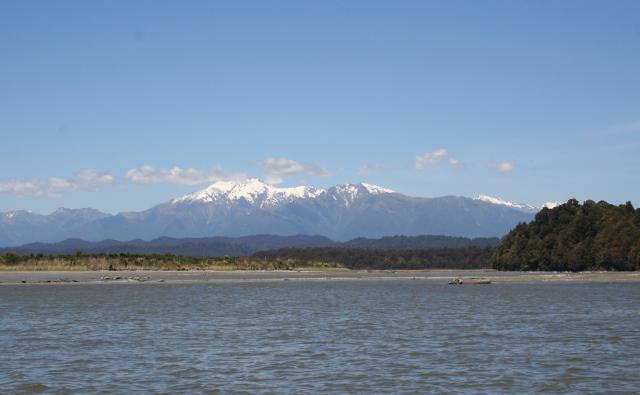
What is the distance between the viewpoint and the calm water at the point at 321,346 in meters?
29.2

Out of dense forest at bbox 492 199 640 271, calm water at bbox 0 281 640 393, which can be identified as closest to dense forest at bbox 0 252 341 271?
dense forest at bbox 492 199 640 271

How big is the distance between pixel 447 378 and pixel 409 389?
2.61 m

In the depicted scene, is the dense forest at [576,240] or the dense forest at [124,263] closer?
the dense forest at [124,263]

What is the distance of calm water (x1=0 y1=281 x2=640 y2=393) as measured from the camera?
2919 cm

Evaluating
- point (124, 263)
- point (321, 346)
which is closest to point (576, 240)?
point (124, 263)

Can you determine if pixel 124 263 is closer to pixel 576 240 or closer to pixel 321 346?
pixel 576 240

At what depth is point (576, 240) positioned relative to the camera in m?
162

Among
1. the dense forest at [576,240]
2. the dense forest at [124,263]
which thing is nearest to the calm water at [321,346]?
the dense forest at [124,263]

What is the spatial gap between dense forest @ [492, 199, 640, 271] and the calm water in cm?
7815

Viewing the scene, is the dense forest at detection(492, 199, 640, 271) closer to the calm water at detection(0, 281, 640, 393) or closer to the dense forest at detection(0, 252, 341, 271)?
the dense forest at detection(0, 252, 341, 271)

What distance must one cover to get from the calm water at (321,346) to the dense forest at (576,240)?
7815cm

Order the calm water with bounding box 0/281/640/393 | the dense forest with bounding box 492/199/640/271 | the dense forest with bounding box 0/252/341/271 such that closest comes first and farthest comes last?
the calm water with bounding box 0/281/640/393 → the dense forest with bounding box 0/252/341/271 → the dense forest with bounding box 492/199/640/271

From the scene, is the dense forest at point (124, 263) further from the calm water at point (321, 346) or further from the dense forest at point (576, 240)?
the calm water at point (321, 346)

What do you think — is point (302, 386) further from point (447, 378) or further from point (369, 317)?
point (369, 317)
